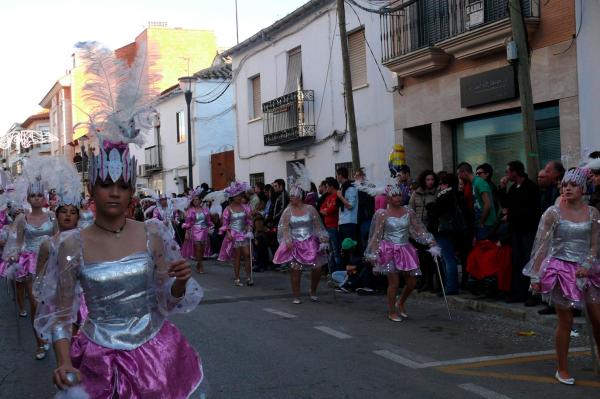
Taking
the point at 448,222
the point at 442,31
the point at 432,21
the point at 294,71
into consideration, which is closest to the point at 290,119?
the point at 294,71

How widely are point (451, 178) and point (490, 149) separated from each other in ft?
15.1

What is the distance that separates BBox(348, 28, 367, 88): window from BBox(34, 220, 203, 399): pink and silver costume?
15.2 m

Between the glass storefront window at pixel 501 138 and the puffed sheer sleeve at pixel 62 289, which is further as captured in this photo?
the glass storefront window at pixel 501 138

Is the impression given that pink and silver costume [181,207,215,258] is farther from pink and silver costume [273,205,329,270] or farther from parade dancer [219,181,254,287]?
pink and silver costume [273,205,329,270]

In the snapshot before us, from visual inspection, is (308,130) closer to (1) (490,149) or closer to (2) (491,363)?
(1) (490,149)

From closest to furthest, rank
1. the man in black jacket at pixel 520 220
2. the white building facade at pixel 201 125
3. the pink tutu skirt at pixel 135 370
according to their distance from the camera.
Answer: the pink tutu skirt at pixel 135 370 < the man in black jacket at pixel 520 220 < the white building facade at pixel 201 125

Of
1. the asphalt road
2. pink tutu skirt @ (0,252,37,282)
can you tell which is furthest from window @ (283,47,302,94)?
pink tutu skirt @ (0,252,37,282)

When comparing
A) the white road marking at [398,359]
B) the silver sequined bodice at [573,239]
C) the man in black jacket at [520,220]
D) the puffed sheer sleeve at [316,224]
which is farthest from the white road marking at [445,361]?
the puffed sheer sleeve at [316,224]

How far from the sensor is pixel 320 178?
2086cm

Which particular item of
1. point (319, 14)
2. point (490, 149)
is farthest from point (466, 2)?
point (319, 14)

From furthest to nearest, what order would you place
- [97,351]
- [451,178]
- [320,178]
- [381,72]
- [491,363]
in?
[320,178]
[381,72]
[451,178]
[491,363]
[97,351]

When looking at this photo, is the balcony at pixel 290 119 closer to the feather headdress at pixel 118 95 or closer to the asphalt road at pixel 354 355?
the asphalt road at pixel 354 355

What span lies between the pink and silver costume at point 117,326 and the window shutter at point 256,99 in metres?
21.6

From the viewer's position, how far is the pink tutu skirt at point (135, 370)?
3.43 metres
